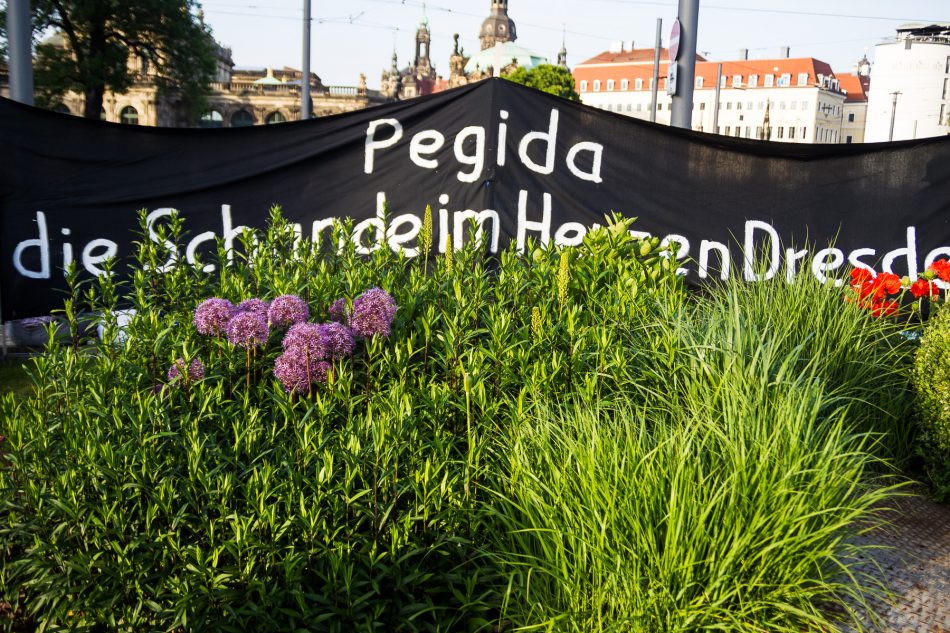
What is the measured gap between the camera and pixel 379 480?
8.19 feet

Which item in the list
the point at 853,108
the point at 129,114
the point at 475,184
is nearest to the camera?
the point at 475,184

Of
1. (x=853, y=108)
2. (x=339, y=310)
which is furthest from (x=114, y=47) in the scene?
(x=853, y=108)

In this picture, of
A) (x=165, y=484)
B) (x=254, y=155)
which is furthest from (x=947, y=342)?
(x=254, y=155)

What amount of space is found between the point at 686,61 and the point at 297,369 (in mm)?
5288

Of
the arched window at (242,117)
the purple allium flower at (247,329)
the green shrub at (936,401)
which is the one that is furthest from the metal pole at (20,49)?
the arched window at (242,117)

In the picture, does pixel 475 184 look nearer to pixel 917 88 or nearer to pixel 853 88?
pixel 917 88

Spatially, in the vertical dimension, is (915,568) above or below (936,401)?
below

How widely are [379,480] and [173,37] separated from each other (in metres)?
34.0

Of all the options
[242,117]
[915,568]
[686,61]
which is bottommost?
[915,568]

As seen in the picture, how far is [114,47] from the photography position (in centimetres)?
3206

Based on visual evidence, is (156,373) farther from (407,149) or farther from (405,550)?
(407,149)

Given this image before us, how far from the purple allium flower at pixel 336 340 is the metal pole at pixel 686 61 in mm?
4671

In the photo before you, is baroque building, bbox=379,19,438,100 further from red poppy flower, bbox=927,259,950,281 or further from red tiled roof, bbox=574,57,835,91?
red poppy flower, bbox=927,259,950,281

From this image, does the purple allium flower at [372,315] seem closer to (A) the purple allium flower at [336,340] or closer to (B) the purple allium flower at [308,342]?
(A) the purple allium flower at [336,340]
